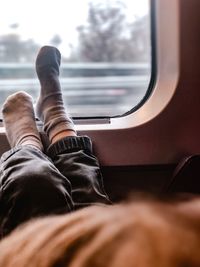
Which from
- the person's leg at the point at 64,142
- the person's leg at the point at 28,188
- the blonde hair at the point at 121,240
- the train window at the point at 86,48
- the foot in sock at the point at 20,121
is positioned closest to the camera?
the blonde hair at the point at 121,240

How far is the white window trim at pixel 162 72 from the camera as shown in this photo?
4.19 ft

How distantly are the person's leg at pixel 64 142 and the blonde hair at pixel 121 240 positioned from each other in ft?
1.85

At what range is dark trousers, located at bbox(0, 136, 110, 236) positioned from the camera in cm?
88

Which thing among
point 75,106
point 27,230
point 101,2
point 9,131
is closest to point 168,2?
point 101,2

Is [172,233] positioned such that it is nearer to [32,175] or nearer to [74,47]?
[32,175]

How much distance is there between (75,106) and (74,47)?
0.53ft

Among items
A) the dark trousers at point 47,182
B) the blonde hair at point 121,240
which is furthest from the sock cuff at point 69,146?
the blonde hair at point 121,240

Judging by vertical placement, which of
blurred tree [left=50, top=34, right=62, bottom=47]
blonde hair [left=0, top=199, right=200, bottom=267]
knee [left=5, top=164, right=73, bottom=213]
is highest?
blurred tree [left=50, top=34, right=62, bottom=47]

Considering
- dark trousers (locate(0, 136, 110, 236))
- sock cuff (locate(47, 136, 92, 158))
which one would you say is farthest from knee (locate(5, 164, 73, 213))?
sock cuff (locate(47, 136, 92, 158))

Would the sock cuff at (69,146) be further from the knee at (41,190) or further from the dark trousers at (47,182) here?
the knee at (41,190)

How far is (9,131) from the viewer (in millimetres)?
1277

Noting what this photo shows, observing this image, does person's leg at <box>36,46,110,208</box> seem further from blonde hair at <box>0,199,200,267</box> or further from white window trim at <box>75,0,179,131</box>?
blonde hair at <box>0,199,200,267</box>

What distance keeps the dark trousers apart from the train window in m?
0.23

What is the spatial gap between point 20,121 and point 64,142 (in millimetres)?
144
